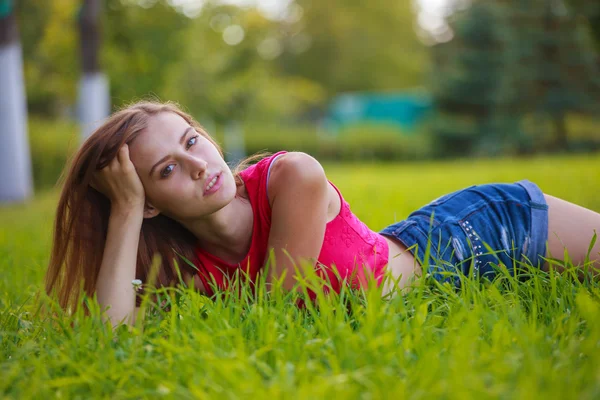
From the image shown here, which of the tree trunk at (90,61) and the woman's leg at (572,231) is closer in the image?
the woman's leg at (572,231)

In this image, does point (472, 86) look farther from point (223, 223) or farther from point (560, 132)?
point (223, 223)

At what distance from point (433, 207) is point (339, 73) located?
137ft

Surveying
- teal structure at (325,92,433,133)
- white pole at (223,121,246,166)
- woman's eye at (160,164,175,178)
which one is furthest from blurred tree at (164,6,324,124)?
woman's eye at (160,164,175,178)

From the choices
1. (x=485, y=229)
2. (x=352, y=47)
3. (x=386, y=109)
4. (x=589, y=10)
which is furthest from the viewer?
(x=352, y=47)

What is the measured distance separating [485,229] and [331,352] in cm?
136

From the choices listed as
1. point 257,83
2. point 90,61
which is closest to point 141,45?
point 90,61

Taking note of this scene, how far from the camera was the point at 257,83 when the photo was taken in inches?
1045

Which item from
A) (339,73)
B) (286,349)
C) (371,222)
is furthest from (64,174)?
(339,73)

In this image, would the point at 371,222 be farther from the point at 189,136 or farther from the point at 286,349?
the point at 286,349

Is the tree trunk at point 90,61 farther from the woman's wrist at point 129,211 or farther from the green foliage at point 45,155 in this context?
the woman's wrist at point 129,211

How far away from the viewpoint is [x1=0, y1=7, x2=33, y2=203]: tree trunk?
10070 millimetres

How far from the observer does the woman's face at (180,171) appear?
87.6 inches

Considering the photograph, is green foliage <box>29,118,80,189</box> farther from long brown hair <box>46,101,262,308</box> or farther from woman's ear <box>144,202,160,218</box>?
woman's ear <box>144,202,160,218</box>

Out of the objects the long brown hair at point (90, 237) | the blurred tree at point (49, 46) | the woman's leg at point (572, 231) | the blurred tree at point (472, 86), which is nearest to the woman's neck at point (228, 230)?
the long brown hair at point (90, 237)
